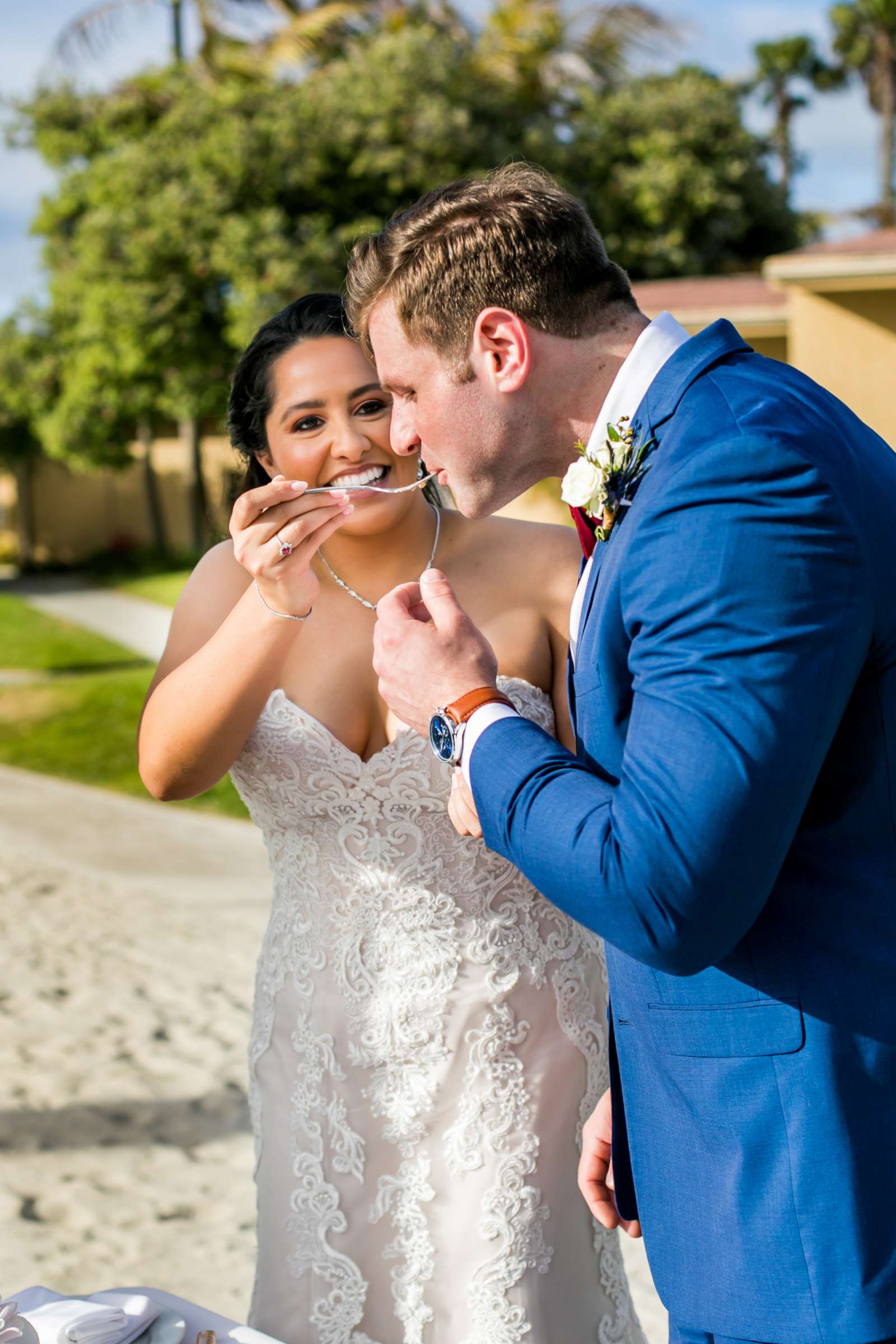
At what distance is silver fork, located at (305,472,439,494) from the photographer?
7.38 ft

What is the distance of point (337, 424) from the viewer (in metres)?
2.48

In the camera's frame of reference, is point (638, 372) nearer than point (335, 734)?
Yes

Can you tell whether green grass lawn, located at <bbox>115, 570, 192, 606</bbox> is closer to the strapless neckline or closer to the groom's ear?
the strapless neckline

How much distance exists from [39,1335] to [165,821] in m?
7.94

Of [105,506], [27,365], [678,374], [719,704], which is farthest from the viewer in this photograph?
[105,506]

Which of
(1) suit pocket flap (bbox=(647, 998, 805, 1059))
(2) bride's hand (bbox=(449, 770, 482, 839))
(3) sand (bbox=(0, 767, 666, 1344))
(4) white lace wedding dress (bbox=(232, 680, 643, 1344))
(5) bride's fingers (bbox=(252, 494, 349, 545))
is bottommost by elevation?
(3) sand (bbox=(0, 767, 666, 1344))

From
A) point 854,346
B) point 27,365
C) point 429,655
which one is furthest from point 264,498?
point 27,365

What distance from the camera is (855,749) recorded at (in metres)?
1.41

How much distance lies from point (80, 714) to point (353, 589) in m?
11.2

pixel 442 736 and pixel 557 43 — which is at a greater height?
pixel 557 43

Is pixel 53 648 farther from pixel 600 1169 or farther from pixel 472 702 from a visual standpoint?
pixel 472 702

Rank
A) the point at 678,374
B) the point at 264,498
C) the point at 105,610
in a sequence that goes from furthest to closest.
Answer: the point at 105,610, the point at 264,498, the point at 678,374

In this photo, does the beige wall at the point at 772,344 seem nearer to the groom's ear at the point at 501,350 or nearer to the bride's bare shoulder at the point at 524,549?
the bride's bare shoulder at the point at 524,549

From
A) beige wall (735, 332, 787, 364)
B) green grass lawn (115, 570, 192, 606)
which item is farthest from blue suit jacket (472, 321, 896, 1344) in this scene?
green grass lawn (115, 570, 192, 606)
